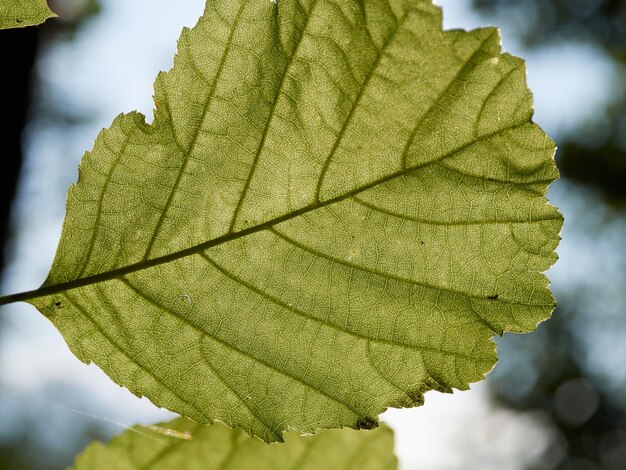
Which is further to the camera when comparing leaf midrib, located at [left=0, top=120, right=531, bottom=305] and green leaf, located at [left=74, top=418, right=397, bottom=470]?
green leaf, located at [left=74, top=418, right=397, bottom=470]

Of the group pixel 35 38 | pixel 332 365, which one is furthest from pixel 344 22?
pixel 35 38

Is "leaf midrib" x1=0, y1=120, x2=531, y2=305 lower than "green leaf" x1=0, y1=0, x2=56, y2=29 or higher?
lower

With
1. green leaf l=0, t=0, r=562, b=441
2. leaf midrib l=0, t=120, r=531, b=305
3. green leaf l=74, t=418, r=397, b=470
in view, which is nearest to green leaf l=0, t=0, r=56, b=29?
green leaf l=0, t=0, r=562, b=441

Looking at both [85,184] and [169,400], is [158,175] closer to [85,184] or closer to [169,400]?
[85,184]

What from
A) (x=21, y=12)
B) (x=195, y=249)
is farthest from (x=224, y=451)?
(x=21, y=12)

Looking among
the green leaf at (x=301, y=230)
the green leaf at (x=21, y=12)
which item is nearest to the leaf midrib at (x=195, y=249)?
the green leaf at (x=301, y=230)

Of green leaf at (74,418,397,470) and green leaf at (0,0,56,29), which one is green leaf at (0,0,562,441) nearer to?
green leaf at (0,0,56,29)

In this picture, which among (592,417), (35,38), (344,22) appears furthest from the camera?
(592,417)
